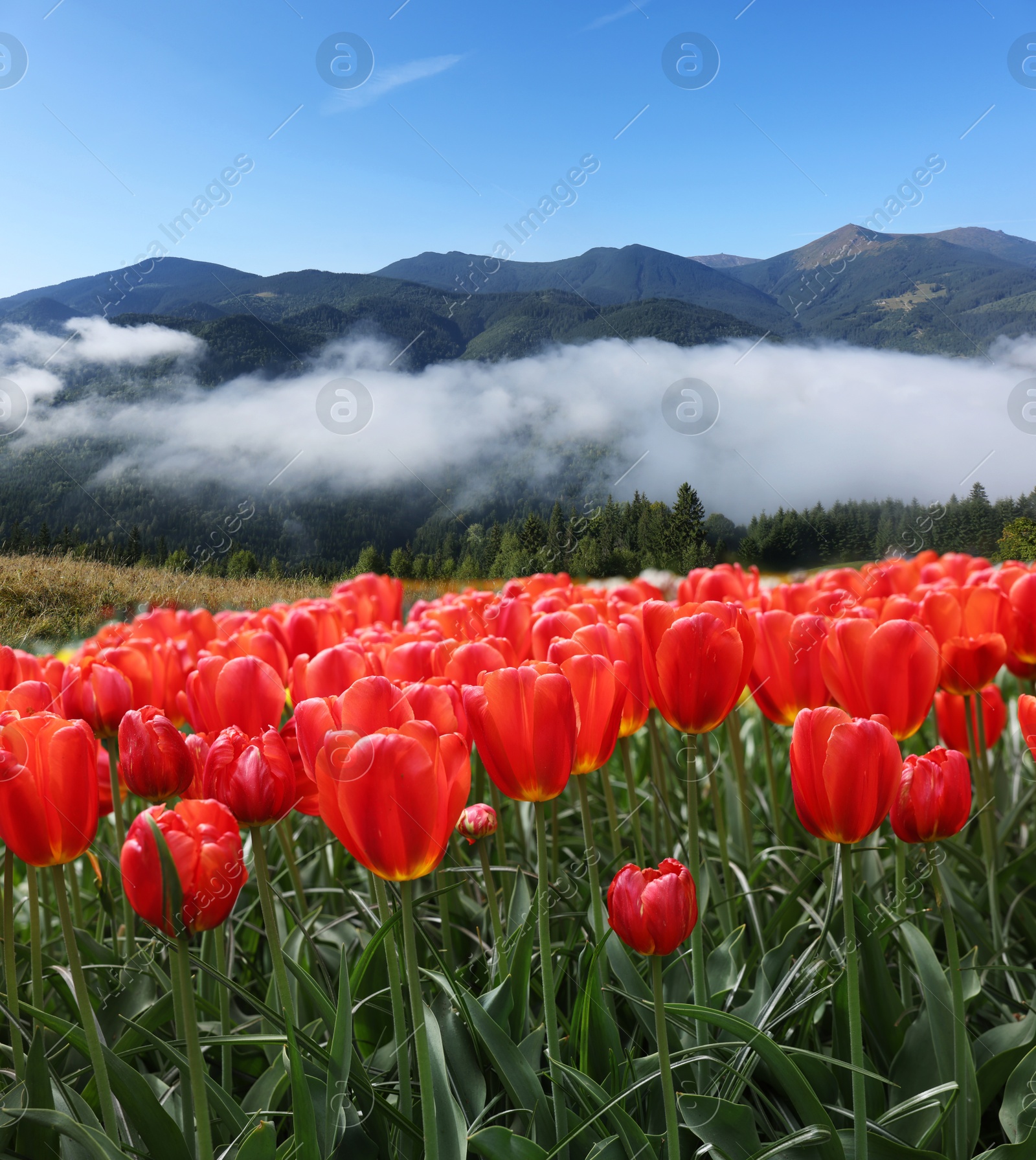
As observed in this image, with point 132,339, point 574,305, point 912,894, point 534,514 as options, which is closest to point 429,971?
point 912,894

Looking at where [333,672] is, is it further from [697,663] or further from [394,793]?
[697,663]

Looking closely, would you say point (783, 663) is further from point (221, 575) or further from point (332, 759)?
point (221, 575)

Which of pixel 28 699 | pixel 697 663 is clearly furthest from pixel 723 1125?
pixel 28 699

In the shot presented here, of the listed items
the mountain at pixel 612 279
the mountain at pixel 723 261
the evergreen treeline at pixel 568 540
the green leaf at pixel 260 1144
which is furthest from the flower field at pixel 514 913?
the mountain at pixel 723 261

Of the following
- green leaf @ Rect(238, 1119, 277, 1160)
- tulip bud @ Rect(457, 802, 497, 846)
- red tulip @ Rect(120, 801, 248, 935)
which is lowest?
green leaf @ Rect(238, 1119, 277, 1160)

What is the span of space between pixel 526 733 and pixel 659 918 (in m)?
0.36

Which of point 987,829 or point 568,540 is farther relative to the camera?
point 568,540

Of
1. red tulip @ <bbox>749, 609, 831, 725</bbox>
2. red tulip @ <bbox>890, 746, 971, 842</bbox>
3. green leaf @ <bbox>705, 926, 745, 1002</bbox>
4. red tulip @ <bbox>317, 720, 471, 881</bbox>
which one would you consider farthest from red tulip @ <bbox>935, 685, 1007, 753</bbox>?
red tulip @ <bbox>317, 720, 471, 881</bbox>

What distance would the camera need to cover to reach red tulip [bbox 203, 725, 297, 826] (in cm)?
122

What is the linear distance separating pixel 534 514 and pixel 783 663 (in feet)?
12.4

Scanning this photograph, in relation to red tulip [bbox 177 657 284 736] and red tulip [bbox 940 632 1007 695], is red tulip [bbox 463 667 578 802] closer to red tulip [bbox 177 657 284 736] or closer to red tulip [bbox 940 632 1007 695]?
red tulip [bbox 177 657 284 736]

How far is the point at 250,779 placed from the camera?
48.3 inches

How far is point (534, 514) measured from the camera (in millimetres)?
5547

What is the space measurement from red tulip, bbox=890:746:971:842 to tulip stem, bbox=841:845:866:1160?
0.83 ft
